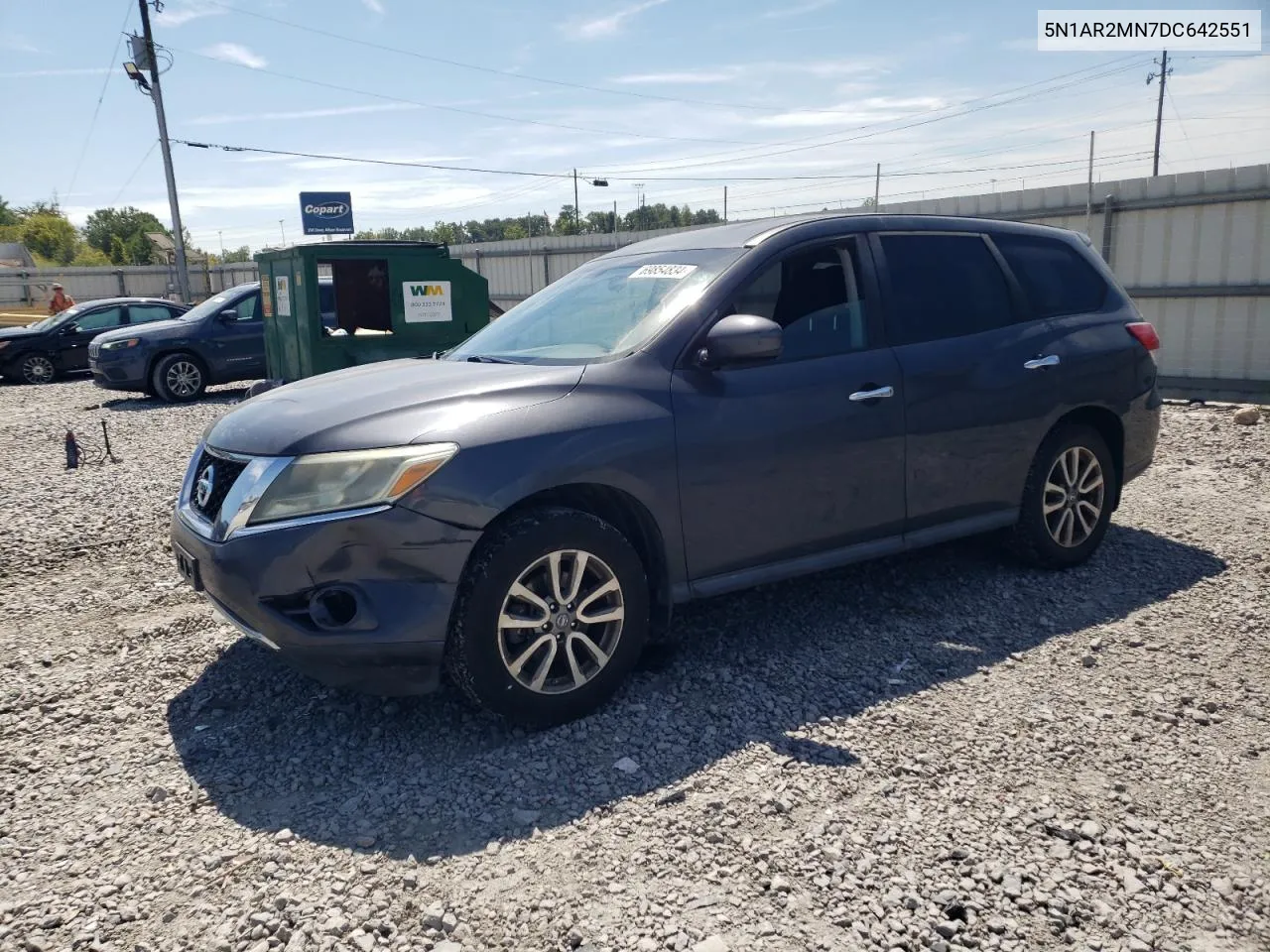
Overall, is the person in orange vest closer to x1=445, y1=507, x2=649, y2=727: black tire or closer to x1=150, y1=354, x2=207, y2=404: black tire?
x1=150, y1=354, x2=207, y2=404: black tire

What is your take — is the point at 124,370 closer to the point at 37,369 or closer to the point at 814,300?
the point at 37,369

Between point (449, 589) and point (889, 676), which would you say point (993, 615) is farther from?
point (449, 589)

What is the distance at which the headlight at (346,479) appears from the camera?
3162 mm

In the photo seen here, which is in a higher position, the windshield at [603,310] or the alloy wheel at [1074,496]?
the windshield at [603,310]

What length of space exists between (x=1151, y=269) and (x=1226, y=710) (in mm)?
8813

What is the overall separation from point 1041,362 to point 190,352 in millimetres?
11899

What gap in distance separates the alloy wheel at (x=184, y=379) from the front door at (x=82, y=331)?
449 cm

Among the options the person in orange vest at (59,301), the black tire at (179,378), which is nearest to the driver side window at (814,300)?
the black tire at (179,378)

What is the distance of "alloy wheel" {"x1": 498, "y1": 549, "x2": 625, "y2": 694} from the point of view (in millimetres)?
3338

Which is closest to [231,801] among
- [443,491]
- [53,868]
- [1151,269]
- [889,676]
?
[53,868]

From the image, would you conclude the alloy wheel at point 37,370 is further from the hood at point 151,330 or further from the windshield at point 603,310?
the windshield at point 603,310

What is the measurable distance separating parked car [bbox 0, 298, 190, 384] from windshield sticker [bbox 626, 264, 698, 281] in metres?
14.5

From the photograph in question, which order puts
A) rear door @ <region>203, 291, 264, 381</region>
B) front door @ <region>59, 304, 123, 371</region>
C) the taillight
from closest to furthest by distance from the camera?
the taillight
rear door @ <region>203, 291, 264, 381</region>
front door @ <region>59, 304, 123, 371</region>

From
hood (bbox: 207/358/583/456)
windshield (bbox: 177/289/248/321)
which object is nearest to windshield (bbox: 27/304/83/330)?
windshield (bbox: 177/289/248/321)
